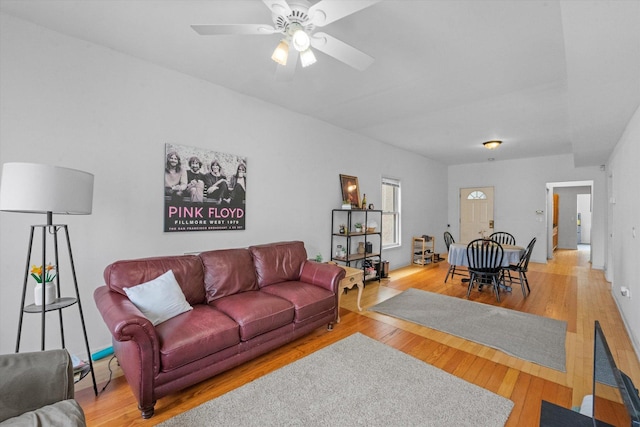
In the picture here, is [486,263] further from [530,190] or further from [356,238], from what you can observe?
[530,190]

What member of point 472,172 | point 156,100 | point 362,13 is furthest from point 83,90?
point 472,172

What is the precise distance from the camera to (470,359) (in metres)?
2.52

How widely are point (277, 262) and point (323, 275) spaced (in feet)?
1.83

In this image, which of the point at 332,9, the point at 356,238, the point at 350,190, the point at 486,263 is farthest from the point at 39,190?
the point at 486,263

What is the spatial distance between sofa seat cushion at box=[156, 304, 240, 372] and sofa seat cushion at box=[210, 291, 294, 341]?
7cm

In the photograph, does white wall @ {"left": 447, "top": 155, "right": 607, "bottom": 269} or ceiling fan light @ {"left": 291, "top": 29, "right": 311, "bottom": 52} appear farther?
white wall @ {"left": 447, "top": 155, "right": 607, "bottom": 269}

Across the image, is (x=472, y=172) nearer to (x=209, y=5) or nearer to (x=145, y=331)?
(x=209, y=5)

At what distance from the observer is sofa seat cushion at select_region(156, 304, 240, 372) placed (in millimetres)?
1864

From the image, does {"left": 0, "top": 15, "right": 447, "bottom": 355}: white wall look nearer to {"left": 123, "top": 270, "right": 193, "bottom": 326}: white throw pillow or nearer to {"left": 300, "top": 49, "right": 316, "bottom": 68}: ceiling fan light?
{"left": 123, "top": 270, "right": 193, "bottom": 326}: white throw pillow

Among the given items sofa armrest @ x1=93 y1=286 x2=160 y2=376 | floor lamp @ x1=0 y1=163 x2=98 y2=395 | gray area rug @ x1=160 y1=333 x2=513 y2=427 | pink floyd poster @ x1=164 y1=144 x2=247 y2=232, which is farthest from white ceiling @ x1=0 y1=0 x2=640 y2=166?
gray area rug @ x1=160 y1=333 x2=513 y2=427

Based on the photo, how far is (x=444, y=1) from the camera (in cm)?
188

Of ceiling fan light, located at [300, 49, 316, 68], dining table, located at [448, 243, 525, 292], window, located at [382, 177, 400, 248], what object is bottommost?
dining table, located at [448, 243, 525, 292]

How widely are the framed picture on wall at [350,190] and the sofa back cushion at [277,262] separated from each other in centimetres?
163

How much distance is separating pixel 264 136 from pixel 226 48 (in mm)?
1286
